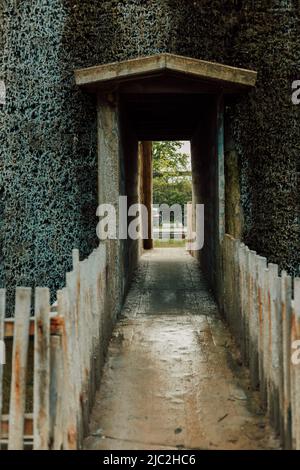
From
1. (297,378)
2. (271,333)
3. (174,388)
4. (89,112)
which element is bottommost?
(174,388)

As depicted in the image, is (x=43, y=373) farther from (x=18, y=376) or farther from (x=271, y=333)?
(x=271, y=333)

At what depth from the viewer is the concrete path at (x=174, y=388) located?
4.51 m

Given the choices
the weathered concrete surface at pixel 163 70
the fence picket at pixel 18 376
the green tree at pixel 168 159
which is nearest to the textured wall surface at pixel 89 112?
the weathered concrete surface at pixel 163 70

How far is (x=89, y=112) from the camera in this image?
27.5ft

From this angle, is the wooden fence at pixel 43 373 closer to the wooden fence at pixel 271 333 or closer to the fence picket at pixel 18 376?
the fence picket at pixel 18 376

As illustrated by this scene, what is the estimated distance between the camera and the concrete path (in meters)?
4.51

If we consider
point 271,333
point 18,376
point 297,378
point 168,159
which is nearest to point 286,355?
point 297,378

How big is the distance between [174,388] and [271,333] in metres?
1.37

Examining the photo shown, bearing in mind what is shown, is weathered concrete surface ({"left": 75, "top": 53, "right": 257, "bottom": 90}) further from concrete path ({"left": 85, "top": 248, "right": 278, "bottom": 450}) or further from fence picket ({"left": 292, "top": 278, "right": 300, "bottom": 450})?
fence picket ({"left": 292, "top": 278, "right": 300, "bottom": 450})

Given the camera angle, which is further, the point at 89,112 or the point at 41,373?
the point at 89,112

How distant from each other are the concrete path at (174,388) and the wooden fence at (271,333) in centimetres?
23

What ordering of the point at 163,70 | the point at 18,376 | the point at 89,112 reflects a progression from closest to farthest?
the point at 18,376
the point at 163,70
the point at 89,112
